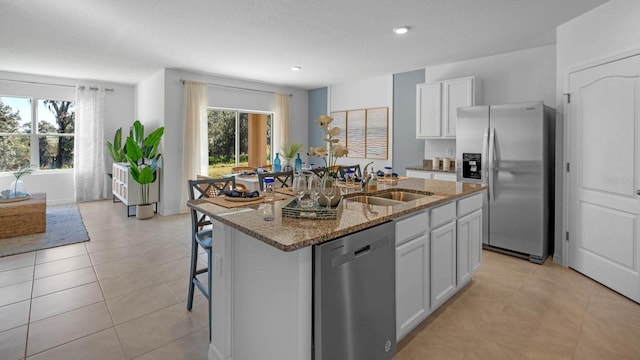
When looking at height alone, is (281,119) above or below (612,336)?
above

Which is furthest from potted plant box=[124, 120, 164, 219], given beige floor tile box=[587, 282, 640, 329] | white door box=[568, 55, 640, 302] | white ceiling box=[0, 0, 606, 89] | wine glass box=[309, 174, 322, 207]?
beige floor tile box=[587, 282, 640, 329]

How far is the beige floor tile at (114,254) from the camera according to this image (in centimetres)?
357

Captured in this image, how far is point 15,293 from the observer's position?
9.14ft

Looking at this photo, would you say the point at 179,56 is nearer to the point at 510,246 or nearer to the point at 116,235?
the point at 116,235

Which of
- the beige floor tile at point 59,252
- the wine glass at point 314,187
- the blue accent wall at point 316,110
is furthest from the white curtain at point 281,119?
the wine glass at point 314,187

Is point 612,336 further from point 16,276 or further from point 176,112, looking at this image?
point 176,112

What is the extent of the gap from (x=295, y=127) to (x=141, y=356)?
6.16 metres

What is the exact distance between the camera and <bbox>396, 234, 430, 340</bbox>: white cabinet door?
6.48ft

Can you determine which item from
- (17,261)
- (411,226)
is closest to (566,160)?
(411,226)

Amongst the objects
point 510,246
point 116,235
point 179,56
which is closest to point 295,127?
point 179,56

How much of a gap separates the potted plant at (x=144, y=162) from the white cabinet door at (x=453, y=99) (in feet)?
15.3

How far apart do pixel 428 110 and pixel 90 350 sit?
16.0 ft

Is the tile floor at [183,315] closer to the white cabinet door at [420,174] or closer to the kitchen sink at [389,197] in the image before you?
the kitchen sink at [389,197]

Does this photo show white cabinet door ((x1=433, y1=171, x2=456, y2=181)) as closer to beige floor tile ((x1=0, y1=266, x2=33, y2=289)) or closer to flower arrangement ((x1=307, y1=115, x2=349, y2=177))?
flower arrangement ((x1=307, y1=115, x2=349, y2=177))
